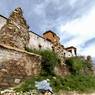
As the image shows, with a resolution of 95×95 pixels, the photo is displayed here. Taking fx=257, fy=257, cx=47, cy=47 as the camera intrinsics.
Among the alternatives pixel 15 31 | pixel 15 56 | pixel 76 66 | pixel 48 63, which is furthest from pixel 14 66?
pixel 76 66

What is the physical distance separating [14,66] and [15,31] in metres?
3.56

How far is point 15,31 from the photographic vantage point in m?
17.7

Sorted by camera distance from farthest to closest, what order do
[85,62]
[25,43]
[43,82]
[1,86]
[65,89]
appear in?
[85,62], [25,43], [65,89], [43,82], [1,86]

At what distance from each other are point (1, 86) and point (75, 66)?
11.8 m

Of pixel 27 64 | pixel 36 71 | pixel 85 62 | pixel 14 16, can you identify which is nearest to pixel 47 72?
pixel 36 71

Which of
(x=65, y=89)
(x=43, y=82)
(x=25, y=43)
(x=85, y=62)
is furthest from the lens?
(x=85, y=62)

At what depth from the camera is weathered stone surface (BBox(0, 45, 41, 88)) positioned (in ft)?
46.3

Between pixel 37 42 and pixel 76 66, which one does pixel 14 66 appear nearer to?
pixel 76 66

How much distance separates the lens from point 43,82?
49.5ft

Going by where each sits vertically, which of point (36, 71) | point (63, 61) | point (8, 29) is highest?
point (8, 29)

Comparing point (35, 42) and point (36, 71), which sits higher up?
point (35, 42)

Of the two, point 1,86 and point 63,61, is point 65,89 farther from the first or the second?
point 63,61

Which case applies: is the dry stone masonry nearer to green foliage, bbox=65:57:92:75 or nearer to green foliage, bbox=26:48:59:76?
green foliage, bbox=26:48:59:76

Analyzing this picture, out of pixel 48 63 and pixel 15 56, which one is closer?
pixel 15 56
